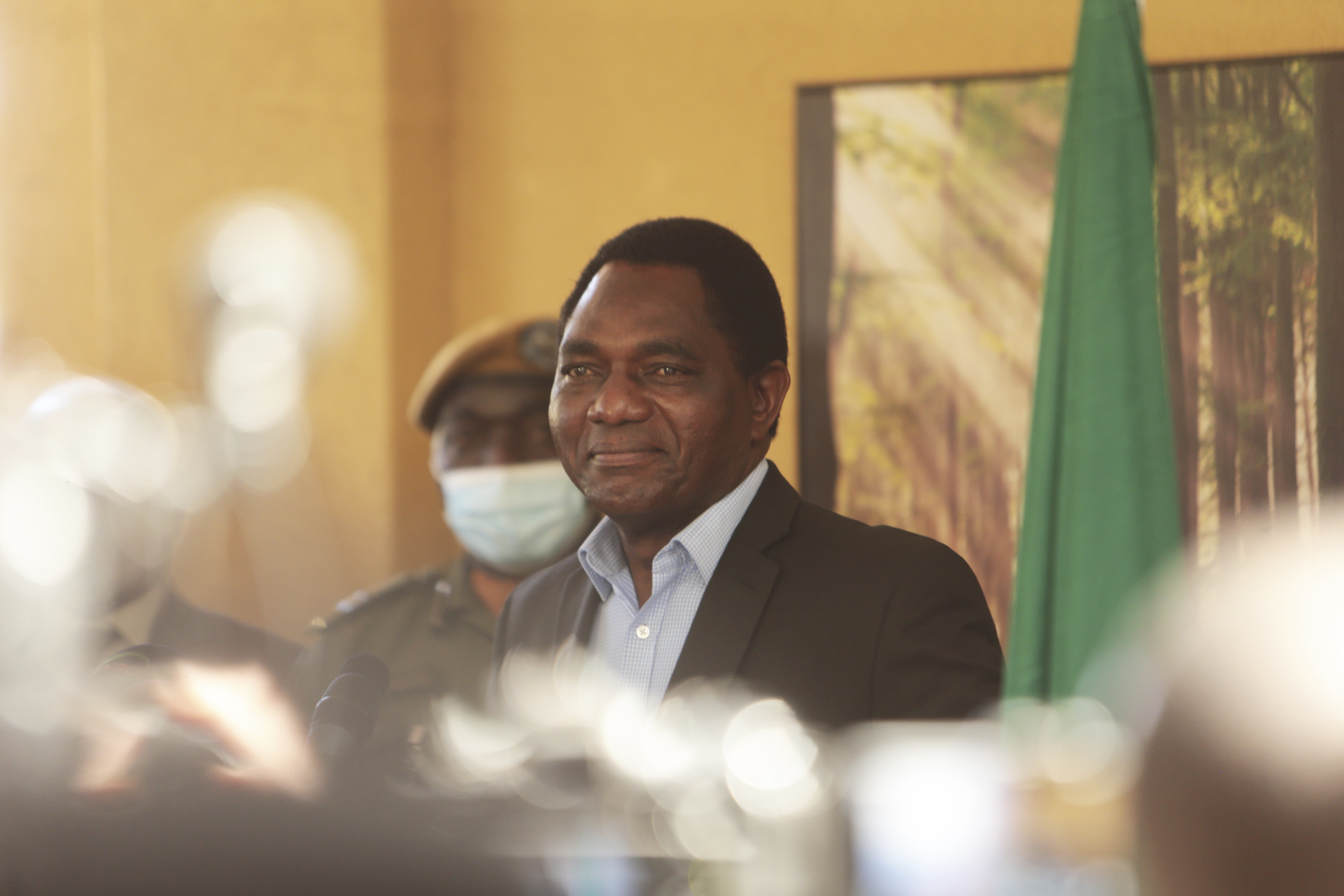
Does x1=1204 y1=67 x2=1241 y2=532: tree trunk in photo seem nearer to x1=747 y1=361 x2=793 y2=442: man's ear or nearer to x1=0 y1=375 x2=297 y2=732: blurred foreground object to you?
x1=747 y1=361 x2=793 y2=442: man's ear

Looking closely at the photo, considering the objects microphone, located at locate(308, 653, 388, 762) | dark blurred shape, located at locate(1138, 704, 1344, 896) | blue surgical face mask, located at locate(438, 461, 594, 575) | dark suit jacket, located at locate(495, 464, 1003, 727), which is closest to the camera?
dark blurred shape, located at locate(1138, 704, 1344, 896)

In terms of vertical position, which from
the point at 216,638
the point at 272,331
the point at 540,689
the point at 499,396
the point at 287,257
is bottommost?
the point at 216,638

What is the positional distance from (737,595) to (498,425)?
99cm

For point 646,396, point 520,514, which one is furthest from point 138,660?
point 520,514

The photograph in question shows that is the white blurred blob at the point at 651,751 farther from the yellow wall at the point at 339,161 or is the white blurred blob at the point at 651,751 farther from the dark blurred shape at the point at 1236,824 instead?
the yellow wall at the point at 339,161

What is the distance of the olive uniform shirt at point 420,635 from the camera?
60.4 inches

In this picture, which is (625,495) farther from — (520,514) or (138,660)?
(520,514)

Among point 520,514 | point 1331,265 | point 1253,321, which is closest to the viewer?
point 1331,265

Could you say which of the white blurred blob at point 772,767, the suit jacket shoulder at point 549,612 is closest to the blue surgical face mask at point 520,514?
the suit jacket shoulder at point 549,612

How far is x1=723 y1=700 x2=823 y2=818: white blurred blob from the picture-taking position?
326mm

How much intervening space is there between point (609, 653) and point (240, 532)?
1.37 m

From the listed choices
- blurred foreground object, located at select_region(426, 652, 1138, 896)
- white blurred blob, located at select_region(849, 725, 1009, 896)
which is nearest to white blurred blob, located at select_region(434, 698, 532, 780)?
blurred foreground object, located at select_region(426, 652, 1138, 896)

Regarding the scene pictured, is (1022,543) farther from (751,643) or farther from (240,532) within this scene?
(240,532)

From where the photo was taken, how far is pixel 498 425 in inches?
65.9
